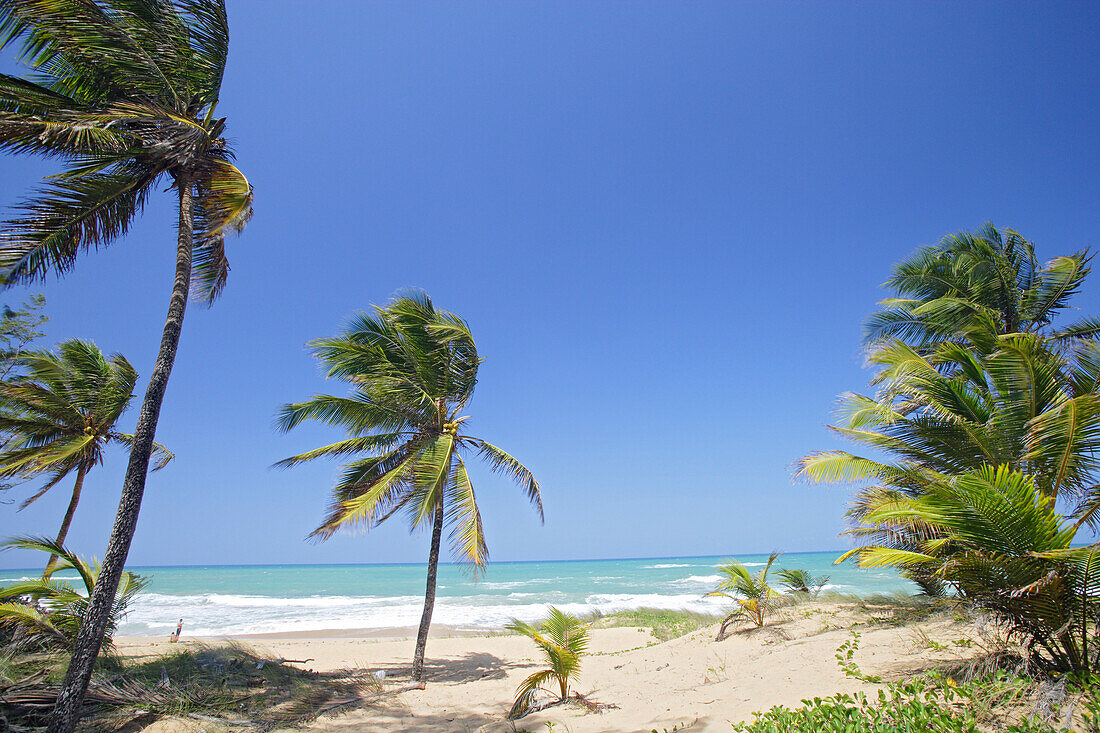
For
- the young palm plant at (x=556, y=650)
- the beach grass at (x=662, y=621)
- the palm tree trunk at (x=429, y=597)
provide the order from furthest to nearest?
1. the beach grass at (x=662, y=621)
2. the palm tree trunk at (x=429, y=597)
3. the young palm plant at (x=556, y=650)

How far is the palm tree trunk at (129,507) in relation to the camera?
469 cm

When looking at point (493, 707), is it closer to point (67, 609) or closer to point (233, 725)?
point (233, 725)

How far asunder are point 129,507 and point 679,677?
7265 millimetres

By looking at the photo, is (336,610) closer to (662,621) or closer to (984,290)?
(662,621)

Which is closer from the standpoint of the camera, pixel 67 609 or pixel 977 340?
pixel 977 340

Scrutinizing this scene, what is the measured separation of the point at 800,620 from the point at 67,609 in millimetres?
12065

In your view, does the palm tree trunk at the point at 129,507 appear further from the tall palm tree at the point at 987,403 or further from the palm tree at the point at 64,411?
the tall palm tree at the point at 987,403

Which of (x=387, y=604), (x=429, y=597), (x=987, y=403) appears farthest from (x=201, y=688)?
(x=387, y=604)

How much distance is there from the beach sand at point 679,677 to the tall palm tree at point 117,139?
3344 millimetres

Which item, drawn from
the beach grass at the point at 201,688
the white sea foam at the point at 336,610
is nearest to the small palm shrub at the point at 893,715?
the beach grass at the point at 201,688

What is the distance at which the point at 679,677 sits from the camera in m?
7.23

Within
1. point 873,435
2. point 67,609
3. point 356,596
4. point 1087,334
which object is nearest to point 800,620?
point 873,435

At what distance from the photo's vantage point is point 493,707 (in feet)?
23.5

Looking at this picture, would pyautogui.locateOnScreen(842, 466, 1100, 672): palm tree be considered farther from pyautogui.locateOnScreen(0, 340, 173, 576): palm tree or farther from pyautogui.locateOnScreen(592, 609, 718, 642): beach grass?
pyautogui.locateOnScreen(0, 340, 173, 576): palm tree
